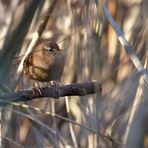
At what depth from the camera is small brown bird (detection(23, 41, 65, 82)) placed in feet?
6.01

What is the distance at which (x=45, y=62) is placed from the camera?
1.90m

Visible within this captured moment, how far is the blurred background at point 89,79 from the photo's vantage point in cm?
120

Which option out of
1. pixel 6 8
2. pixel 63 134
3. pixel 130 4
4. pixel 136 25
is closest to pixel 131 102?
pixel 136 25

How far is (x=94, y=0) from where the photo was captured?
1005 mm

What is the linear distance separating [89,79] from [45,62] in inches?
20.2

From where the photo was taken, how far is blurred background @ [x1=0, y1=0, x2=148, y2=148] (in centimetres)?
120

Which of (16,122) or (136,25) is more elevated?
(136,25)

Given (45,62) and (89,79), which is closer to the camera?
(89,79)

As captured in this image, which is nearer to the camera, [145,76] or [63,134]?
[145,76]

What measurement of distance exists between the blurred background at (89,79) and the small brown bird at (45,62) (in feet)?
0.15

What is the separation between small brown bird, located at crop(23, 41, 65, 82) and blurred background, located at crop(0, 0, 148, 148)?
4cm

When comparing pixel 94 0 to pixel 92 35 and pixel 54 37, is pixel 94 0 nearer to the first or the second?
pixel 92 35

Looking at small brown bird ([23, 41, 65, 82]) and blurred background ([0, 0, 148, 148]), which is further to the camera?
small brown bird ([23, 41, 65, 82])

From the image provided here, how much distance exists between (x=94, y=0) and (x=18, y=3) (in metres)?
0.92
